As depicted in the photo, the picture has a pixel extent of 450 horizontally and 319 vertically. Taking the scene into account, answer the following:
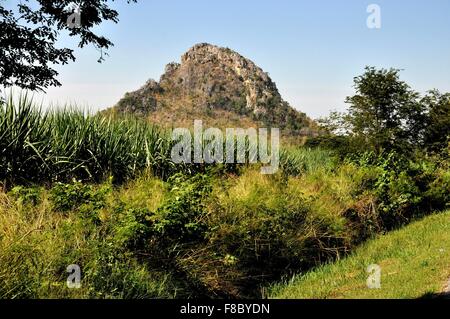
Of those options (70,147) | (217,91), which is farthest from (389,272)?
(217,91)

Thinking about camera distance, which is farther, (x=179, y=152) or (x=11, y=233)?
(x=179, y=152)

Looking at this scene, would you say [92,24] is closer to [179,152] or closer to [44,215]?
[179,152]

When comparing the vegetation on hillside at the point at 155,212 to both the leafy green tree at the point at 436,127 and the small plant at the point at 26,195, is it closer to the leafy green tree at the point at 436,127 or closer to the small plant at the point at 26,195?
the small plant at the point at 26,195

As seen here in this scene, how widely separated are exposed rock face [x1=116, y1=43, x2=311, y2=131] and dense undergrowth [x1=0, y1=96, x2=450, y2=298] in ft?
249

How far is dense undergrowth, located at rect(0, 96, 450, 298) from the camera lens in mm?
5852

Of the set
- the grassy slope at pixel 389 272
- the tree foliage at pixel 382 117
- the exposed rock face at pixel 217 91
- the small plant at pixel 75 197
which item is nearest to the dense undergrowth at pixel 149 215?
the small plant at pixel 75 197

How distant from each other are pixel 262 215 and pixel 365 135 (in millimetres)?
13373

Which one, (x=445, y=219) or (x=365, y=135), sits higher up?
(x=365, y=135)

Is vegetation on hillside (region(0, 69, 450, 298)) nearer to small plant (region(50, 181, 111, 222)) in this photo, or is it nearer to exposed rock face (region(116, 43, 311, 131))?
small plant (region(50, 181, 111, 222))

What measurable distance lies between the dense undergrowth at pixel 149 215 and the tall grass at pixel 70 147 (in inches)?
1.0

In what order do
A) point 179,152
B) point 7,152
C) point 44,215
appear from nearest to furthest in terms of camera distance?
1. point 44,215
2. point 7,152
3. point 179,152

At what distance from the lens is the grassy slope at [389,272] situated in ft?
23.6

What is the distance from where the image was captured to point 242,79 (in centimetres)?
11356
